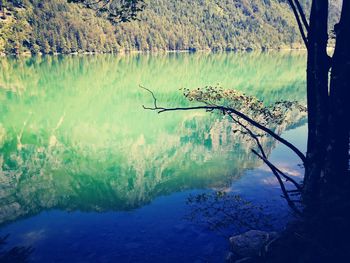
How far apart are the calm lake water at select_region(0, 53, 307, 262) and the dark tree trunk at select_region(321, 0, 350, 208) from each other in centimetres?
582

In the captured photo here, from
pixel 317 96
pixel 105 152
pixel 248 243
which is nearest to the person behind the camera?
pixel 317 96

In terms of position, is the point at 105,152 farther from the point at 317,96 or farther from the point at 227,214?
the point at 317,96

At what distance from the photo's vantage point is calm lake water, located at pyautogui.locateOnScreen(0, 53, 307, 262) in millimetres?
16047

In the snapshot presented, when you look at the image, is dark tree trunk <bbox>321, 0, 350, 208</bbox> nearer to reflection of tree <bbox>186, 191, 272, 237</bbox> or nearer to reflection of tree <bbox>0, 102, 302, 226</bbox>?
reflection of tree <bbox>186, 191, 272, 237</bbox>

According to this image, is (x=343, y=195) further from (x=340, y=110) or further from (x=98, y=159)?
(x=98, y=159)

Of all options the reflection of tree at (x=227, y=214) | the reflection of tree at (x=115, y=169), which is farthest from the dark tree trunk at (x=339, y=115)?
the reflection of tree at (x=115, y=169)

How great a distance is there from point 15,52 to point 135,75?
88919mm

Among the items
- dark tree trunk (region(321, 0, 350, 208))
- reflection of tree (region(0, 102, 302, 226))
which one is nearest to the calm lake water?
reflection of tree (region(0, 102, 302, 226))

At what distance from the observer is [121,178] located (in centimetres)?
2539

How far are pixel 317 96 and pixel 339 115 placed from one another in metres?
0.85

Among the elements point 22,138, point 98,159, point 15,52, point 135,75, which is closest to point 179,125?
point 98,159

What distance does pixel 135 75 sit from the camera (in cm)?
9025

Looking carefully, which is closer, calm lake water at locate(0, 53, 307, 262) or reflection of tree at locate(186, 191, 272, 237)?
calm lake water at locate(0, 53, 307, 262)

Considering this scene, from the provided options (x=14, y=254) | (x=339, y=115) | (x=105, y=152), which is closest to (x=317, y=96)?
(x=339, y=115)
